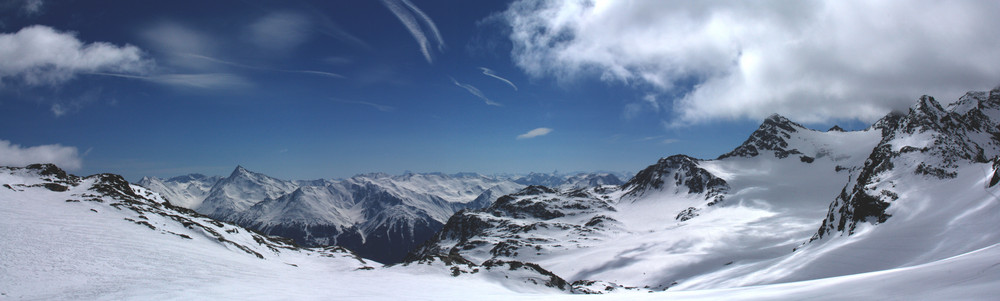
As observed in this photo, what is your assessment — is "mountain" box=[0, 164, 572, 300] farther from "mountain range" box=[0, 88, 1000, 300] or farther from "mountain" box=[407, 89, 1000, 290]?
"mountain" box=[407, 89, 1000, 290]

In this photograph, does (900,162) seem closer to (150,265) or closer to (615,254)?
(615,254)

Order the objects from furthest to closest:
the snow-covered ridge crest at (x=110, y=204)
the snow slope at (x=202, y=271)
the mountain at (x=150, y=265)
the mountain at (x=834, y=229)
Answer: the snow-covered ridge crest at (x=110, y=204)
the mountain at (x=834, y=229)
the mountain at (x=150, y=265)
the snow slope at (x=202, y=271)

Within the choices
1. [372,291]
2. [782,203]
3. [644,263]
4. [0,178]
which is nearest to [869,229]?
[644,263]

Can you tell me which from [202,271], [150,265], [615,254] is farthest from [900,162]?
[150,265]

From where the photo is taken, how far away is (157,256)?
127 feet

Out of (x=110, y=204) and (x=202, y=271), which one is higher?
(x=110, y=204)

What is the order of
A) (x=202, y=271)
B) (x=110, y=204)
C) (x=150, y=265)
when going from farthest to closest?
(x=110, y=204)
(x=202, y=271)
(x=150, y=265)

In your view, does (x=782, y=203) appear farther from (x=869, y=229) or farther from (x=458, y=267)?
(x=458, y=267)

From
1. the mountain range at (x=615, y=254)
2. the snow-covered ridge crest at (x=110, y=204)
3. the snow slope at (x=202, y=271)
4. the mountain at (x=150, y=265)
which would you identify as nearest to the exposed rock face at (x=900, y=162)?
the mountain range at (x=615, y=254)

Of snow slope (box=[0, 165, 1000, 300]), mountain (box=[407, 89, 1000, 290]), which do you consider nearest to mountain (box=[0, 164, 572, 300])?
snow slope (box=[0, 165, 1000, 300])

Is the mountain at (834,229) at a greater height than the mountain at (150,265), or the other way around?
the mountain at (834,229)

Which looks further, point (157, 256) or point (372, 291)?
point (157, 256)

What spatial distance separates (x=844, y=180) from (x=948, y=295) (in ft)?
773

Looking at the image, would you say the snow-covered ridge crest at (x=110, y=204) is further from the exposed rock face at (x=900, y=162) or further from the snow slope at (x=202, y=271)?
the exposed rock face at (x=900, y=162)
